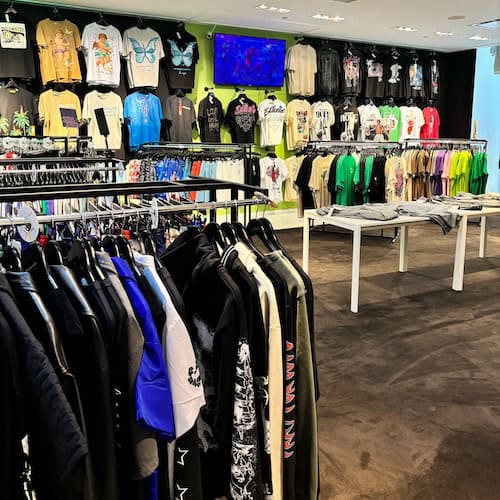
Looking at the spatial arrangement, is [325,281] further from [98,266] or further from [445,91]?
[445,91]

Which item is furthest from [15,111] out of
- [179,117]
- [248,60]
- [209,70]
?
[248,60]

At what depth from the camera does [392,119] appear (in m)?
8.62

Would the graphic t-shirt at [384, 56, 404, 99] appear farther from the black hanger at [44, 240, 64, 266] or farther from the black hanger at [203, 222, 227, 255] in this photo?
the black hanger at [44, 240, 64, 266]

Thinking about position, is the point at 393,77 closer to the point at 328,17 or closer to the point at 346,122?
the point at 346,122

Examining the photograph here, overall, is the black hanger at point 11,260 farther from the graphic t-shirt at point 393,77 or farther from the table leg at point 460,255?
the graphic t-shirt at point 393,77

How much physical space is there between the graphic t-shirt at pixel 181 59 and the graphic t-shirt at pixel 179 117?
184 mm

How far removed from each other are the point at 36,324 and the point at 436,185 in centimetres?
674

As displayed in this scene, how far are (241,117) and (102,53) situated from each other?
2017 millimetres

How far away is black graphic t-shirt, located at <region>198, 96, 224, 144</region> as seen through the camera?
725 cm

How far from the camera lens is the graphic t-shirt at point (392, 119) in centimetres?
859

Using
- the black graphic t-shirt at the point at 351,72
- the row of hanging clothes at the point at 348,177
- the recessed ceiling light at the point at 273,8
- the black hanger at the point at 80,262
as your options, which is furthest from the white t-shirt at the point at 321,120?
the black hanger at the point at 80,262

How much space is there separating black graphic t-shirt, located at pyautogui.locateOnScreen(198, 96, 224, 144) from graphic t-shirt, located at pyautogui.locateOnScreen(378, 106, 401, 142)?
282 centimetres

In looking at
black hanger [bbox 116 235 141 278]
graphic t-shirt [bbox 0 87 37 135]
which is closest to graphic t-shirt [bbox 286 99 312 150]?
graphic t-shirt [bbox 0 87 37 135]

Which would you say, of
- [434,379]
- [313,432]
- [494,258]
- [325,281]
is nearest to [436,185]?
[494,258]
